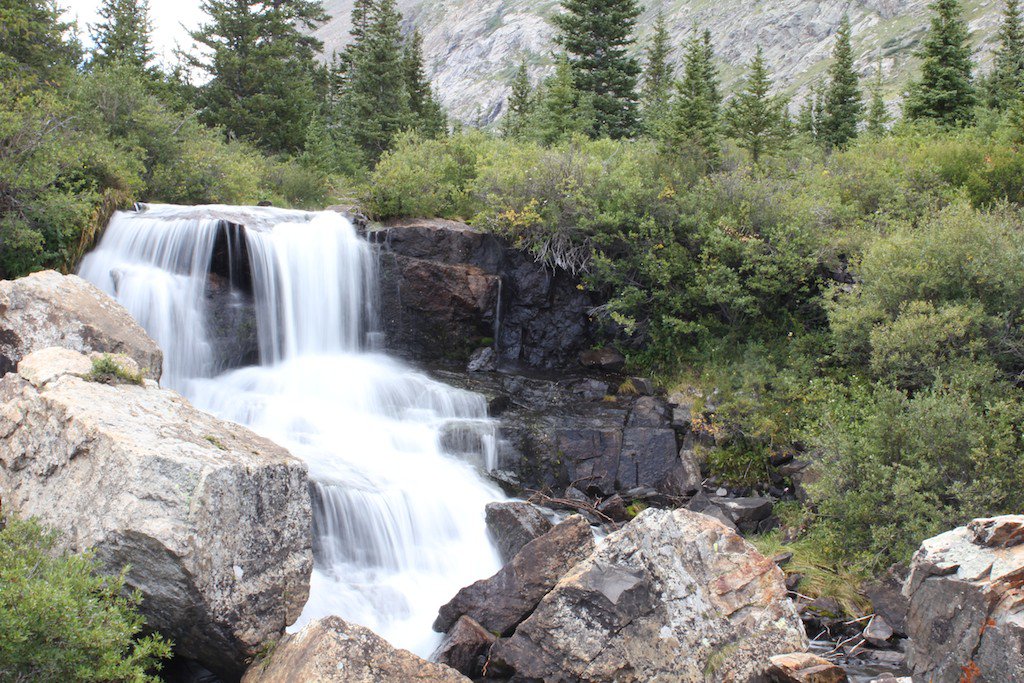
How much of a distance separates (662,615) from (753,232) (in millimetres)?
10579

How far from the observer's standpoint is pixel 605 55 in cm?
2898

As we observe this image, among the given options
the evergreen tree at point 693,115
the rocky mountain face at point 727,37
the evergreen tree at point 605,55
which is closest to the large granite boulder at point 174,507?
the evergreen tree at point 693,115

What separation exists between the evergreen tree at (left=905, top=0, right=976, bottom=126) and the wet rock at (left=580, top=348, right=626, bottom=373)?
17.4m

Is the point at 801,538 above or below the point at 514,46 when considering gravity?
below

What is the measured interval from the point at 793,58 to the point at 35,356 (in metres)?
112

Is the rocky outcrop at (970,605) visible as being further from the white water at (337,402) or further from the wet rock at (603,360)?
the wet rock at (603,360)

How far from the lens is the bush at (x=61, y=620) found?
5.18m

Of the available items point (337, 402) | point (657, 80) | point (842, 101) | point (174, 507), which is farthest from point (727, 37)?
point (174, 507)

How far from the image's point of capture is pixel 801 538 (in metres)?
10.6

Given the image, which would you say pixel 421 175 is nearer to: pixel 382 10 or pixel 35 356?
pixel 35 356

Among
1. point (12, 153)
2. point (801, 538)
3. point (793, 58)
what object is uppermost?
point (793, 58)

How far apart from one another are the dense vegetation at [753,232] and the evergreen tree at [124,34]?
1360 mm

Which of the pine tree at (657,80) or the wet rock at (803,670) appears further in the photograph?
the pine tree at (657,80)

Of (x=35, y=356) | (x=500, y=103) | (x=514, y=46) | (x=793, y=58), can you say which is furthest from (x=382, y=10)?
(x=514, y=46)
